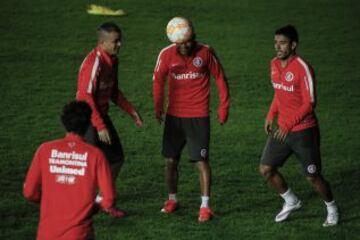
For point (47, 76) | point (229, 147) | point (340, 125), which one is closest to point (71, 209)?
point (229, 147)

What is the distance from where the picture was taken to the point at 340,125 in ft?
49.6

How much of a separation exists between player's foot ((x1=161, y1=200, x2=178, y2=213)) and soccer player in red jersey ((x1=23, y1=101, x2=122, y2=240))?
11.9ft

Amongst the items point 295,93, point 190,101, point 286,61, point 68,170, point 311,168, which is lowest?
point 311,168

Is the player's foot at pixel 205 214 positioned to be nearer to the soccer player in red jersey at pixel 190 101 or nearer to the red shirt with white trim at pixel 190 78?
the soccer player in red jersey at pixel 190 101

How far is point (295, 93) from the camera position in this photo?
9359 mm

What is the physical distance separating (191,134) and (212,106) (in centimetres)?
669

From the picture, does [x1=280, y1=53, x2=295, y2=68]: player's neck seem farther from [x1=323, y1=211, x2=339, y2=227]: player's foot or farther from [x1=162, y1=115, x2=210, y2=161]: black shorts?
[x1=323, y1=211, x2=339, y2=227]: player's foot

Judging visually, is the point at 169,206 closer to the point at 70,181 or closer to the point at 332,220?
the point at 332,220

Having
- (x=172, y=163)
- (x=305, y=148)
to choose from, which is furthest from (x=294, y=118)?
(x=172, y=163)

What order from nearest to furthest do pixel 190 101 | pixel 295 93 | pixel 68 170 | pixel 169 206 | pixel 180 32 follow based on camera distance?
pixel 68 170
pixel 295 93
pixel 180 32
pixel 190 101
pixel 169 206

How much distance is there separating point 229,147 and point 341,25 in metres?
14.0

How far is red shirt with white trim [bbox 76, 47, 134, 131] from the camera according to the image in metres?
9.25

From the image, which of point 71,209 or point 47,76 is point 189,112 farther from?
point 47,76

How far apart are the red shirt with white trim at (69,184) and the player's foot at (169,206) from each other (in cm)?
364
